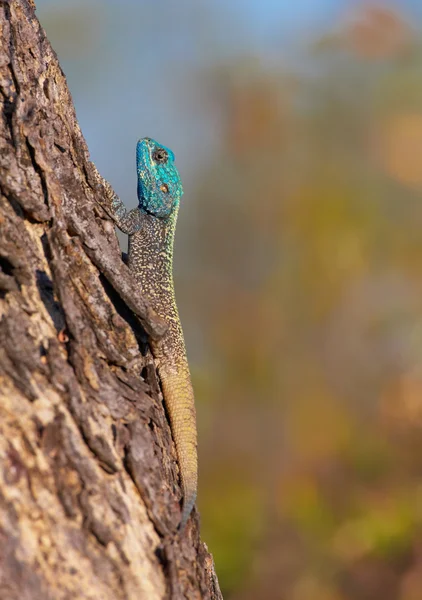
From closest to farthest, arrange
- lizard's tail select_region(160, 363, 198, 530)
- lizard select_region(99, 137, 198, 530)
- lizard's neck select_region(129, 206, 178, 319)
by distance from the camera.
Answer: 1. lizard's tail select_region(160, 363, 198, 530)
2. lizard select_region(99, 137, 198, 530)
3. lizard's neck select_region(129, 206, 178, 319)

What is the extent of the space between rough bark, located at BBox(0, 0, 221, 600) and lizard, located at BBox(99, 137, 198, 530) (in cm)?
13

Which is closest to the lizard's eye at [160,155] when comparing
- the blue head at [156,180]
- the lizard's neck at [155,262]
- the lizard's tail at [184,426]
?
the blue head at [156,180]

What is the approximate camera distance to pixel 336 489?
8.59 metres

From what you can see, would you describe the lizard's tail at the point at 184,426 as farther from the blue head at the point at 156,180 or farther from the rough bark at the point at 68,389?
the blue head at the point at 156,180

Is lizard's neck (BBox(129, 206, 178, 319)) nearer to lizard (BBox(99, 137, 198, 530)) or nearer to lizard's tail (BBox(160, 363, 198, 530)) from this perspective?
lizard (BBox(99, 137, 198, 530))

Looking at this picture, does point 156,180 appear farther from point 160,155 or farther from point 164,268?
point 164,268

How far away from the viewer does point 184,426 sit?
2.55 m

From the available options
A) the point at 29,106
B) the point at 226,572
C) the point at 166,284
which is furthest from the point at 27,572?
the point at 226,572

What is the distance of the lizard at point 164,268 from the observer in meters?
2.50

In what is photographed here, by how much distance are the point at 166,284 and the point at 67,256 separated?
1223mm

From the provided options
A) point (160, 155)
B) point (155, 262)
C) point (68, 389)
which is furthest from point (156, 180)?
point (68, 389)

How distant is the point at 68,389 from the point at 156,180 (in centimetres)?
234

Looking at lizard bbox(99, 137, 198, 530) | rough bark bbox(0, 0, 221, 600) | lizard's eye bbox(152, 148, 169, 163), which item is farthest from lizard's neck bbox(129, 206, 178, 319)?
rough bark bbox(0, 0, 221, 600)

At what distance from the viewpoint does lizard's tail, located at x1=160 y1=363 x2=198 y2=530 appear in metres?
2.32
